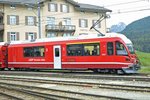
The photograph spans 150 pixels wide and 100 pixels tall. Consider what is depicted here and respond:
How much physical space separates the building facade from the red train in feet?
92.6

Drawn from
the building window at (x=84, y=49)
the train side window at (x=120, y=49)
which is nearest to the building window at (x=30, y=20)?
the building window at (x=84, y=49)

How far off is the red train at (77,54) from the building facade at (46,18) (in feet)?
92.6

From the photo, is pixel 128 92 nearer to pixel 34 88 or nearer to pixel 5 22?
pixel 34 88

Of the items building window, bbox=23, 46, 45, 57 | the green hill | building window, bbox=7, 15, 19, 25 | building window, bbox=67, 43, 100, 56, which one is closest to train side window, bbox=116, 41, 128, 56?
building window, bbox=67, 43, 100, 56

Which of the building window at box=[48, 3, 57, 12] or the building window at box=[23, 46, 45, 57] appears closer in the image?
the building window at box=[23, 46, 45, 57]

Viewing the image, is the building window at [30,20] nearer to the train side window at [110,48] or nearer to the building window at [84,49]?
the building window at [84,49]

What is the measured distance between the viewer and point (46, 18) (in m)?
71.9

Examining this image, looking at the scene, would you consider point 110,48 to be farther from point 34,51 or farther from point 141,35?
point 141,35

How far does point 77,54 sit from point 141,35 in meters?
105

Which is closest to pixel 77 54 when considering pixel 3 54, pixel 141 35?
pixel 3 54

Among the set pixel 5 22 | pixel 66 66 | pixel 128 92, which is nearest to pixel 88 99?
pixel 128 92

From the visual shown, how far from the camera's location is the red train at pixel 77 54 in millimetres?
27562

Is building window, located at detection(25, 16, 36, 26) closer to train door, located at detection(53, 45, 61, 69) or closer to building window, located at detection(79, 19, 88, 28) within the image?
building window, located at detection(79, 19, 88, 28)

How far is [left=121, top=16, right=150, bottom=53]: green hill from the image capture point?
369ft
